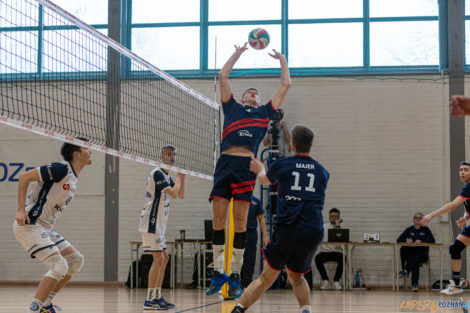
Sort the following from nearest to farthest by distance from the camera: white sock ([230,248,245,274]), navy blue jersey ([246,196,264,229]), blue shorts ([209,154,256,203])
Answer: blue shorts ([209,154,256,203]), white sock ([230,248,245,274]), navy blue jersey ([246,196,264,229])

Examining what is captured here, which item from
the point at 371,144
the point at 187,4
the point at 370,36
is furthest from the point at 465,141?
the point at 187,4

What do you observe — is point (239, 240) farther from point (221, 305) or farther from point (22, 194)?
point (22, 194)

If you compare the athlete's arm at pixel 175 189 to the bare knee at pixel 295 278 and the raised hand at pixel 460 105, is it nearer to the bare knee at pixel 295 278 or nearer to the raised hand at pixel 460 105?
the bare knee at pixel 295 278

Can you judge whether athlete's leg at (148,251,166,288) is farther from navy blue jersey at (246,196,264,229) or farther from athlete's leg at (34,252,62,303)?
navy blue jersey at (246,196,264,229)

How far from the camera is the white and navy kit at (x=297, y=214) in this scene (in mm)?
5645

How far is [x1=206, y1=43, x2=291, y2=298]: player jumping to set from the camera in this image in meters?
7.18

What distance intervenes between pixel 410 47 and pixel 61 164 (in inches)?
431

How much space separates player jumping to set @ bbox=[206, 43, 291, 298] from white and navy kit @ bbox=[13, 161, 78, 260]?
175 cm

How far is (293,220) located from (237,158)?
177 cm

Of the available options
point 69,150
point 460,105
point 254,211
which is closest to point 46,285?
point 69,150

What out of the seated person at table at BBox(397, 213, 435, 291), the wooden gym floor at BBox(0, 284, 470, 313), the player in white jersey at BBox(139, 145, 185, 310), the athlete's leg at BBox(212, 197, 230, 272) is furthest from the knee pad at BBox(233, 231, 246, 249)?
the seated person at table at BBox(397, 213, 435, 291)

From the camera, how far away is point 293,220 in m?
5.63

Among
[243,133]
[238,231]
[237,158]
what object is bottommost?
[238,231]

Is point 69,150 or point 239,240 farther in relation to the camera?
point 239,240
